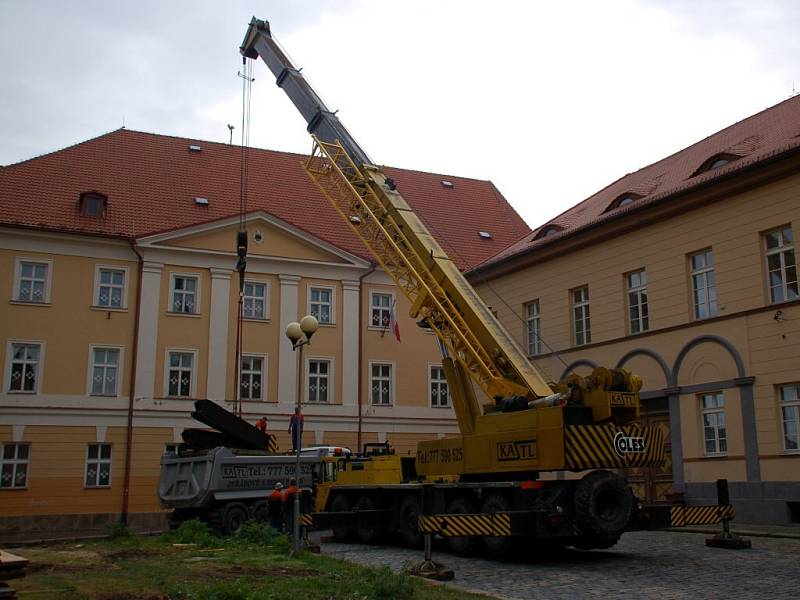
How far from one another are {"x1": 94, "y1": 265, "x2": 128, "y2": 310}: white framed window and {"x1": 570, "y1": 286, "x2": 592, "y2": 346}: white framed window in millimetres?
14622

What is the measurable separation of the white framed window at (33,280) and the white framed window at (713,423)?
20.1m

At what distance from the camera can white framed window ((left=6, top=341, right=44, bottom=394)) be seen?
89.8 ft

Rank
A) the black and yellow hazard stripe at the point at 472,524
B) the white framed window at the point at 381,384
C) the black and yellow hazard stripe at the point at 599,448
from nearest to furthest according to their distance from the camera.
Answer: the black and yellow hazard stripe at the point at 472,524 → the black and yellow hazard stripe at the point at 599,448 → the white framed window at the point at 381,384

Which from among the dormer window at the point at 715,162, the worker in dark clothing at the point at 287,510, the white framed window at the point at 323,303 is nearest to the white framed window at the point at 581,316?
the dormer window at the point at 715,162

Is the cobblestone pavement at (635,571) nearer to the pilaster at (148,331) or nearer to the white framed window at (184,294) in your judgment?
the pilaster at (148,331)

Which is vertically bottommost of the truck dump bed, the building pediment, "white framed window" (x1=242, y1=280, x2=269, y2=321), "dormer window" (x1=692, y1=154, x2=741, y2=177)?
the truck dump bed

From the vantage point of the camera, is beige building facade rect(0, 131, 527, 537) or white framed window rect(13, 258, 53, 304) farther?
white framed window rect(13, 258, 53, 304)

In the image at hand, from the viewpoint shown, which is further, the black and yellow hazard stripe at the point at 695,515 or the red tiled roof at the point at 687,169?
the red tiled roof at the point at 687,169

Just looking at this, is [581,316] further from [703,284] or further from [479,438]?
[479,438]

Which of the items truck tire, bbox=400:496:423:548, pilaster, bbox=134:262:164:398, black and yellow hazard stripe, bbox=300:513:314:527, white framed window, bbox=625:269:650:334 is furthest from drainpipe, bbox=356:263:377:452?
black and yellow hazard stripe, bbox=300:513:314:527

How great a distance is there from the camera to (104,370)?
28625 mm

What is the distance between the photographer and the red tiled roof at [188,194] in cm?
2980

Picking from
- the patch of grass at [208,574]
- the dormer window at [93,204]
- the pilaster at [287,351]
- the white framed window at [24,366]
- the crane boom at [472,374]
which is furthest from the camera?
the pilaster at [287,351]

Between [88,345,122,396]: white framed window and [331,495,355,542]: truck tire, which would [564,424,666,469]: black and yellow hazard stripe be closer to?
[331,495,355,542]: truck tire
